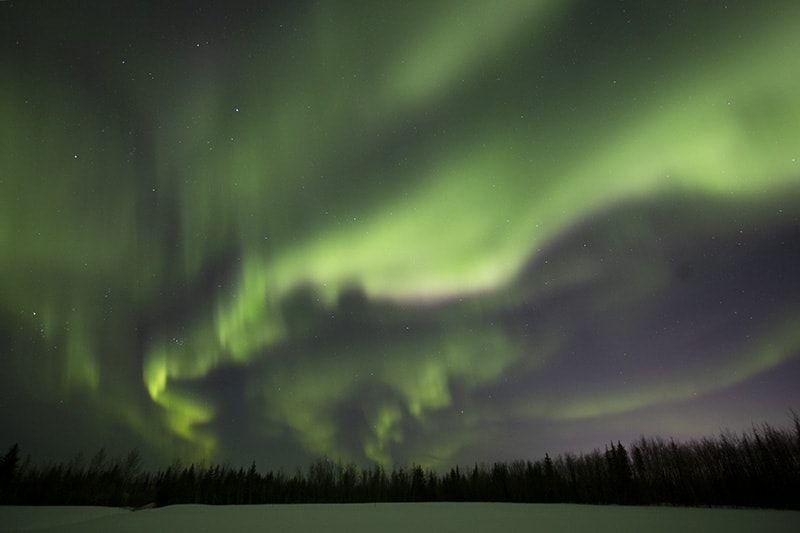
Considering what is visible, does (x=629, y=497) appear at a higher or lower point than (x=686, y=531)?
lower

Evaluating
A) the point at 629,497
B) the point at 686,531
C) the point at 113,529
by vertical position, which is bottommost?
the point at 629,497

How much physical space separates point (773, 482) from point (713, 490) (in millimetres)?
8118

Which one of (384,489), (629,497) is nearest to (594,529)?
(629,497)

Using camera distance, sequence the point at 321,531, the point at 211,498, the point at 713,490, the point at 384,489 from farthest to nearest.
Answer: the point at 384,489, the point at 211,498, the point at 713,490, the point at 321,531

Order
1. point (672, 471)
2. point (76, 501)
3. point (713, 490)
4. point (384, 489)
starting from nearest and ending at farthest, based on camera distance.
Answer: point (713, 490)
point (672, 471)
point (76, 501)
point (384, 489)

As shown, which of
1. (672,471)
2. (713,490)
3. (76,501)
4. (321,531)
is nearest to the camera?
(321,531)

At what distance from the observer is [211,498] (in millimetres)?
82812

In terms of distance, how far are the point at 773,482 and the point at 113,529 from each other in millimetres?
72311

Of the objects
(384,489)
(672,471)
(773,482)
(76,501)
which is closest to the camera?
(773,482)

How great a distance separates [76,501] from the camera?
3031 inches

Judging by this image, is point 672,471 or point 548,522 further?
point 672,471

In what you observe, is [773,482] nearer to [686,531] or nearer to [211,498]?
[686,531]

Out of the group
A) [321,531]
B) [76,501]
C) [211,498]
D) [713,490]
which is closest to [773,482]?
[713,490]

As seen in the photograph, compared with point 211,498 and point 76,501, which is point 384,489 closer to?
point 211,498
